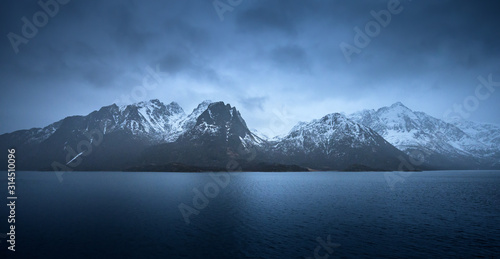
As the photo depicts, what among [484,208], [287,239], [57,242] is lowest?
[484,208]

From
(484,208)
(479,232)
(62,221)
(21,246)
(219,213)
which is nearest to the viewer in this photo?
(21,246)

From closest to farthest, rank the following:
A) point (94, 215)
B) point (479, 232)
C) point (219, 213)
Answer: point (479, 232) → point (94, 215) → point (219, 213)

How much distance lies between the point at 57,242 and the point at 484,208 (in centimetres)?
10882

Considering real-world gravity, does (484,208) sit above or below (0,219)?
below

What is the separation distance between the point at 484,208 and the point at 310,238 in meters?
66.3

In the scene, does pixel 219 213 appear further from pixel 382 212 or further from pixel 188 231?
pixel 382 212

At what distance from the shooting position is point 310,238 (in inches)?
1869

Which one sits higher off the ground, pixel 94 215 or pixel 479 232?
pixel 94 215

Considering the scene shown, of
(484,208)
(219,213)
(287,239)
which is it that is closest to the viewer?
(287,239)

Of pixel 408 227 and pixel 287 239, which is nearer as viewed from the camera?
pixel 287 239

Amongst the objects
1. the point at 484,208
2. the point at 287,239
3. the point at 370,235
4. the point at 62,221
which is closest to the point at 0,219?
the point at 62,221

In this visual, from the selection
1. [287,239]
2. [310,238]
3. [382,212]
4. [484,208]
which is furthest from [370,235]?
[484,208]

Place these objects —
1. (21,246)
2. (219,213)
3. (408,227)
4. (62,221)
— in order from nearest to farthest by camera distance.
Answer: (21,246) < (408,227) < (62,221) < (219,213)

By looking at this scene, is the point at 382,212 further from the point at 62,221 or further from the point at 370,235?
the point at 62,221
